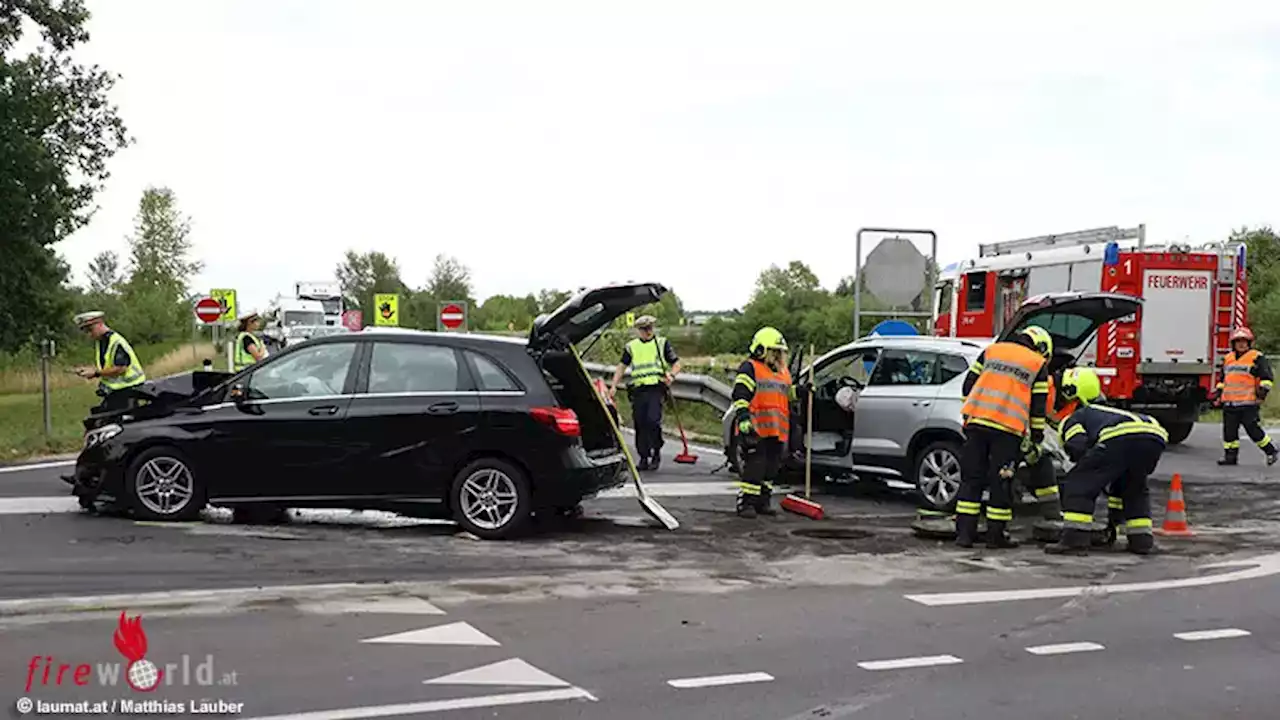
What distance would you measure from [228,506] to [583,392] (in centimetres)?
292

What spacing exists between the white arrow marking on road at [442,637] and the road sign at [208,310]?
726 inches

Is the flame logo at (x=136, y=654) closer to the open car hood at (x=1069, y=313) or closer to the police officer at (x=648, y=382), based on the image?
the open car hood at (x=1069, y=313)

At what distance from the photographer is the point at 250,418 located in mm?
9422

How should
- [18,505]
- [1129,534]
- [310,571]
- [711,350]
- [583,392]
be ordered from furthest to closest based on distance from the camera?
[711,350] → [18,505] → [583,392] → [1129,534] → [310,571]

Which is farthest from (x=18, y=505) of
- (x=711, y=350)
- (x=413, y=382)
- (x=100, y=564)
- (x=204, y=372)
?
(x=711, y=350)

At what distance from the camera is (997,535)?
9.38 meters

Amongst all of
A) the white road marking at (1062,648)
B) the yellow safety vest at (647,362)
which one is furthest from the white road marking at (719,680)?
the yellow safety vest at (647,362)

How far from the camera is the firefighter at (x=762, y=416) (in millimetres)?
10648

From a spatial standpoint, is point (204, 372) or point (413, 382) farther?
point (204, 372)

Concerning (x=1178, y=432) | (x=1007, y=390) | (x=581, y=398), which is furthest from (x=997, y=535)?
(x=1178, y=432)

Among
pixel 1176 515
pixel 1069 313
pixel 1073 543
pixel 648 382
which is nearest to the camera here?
A: pixel 1073 543

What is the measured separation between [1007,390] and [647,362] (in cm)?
544

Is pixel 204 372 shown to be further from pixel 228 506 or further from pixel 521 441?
pixel 521 441

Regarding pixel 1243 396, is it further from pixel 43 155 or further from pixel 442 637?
pixel 43 155
